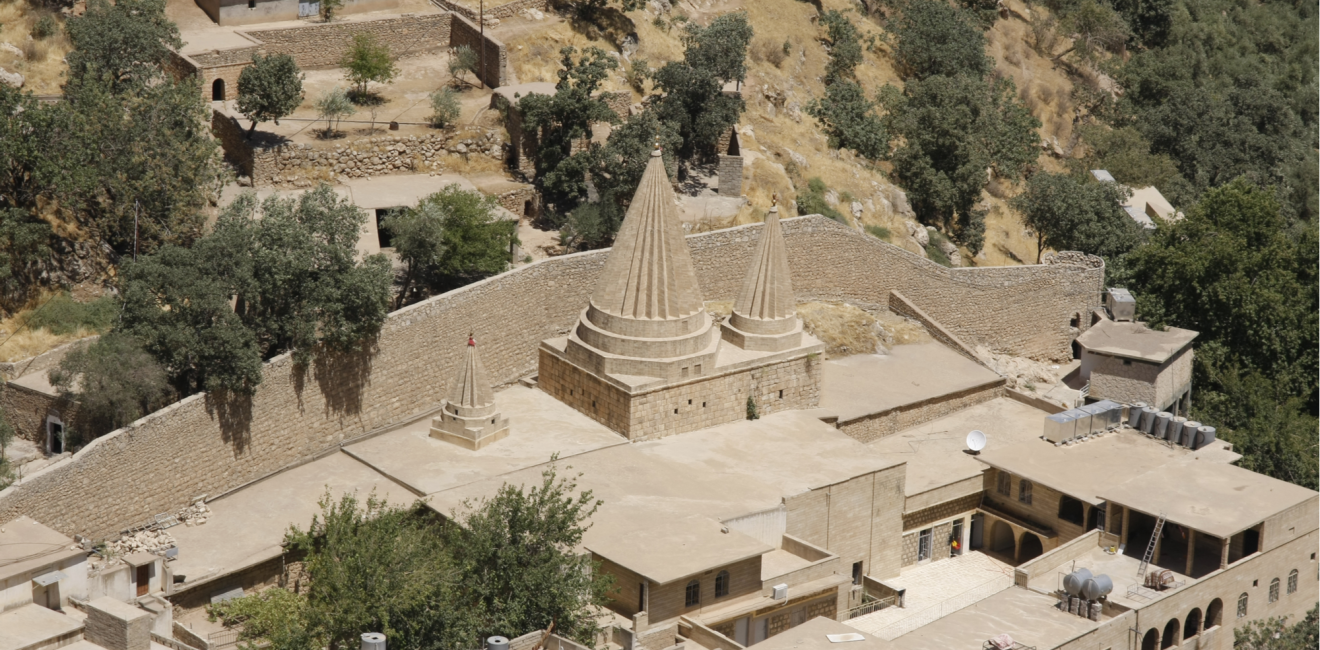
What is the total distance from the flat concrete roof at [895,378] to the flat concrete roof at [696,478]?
214 cm

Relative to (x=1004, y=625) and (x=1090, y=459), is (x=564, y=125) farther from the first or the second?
(x=1004, y=625)

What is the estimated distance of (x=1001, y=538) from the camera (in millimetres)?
43688

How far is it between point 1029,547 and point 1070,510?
133cm

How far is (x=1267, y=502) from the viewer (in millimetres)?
41531

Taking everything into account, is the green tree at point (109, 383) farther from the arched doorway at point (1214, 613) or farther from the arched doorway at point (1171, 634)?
the arched doorway at point (1214, 613)

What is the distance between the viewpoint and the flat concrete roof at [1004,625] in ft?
119

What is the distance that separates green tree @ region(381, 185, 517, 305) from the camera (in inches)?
→ 1641

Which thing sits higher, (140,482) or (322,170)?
(322,170)

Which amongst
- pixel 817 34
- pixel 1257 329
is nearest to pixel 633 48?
pixel 817 34

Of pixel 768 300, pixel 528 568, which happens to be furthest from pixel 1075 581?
pixel 528 568

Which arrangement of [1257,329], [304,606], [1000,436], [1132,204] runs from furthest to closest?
[1132,204], [1257,329], [1000,436], [304,606]

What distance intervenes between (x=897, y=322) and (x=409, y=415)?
14490 mm

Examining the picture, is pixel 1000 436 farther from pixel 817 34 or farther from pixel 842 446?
pixel 817 34

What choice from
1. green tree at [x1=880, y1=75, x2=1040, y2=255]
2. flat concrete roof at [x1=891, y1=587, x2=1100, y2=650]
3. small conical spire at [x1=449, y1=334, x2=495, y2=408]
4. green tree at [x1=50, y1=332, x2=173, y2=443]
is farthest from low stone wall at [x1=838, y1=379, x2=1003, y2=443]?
green tree at [x1=50, y1=332, x2=173, y2=443]
